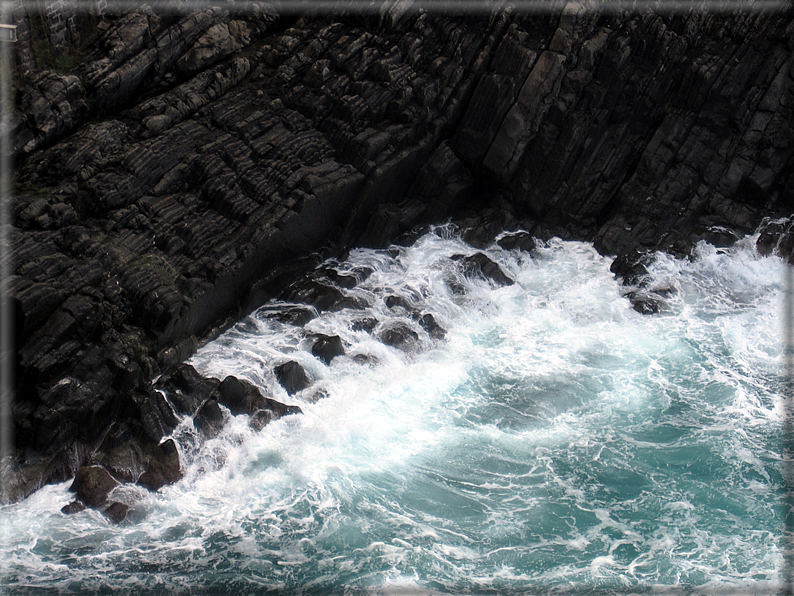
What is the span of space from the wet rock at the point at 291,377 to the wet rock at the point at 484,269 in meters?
7.55

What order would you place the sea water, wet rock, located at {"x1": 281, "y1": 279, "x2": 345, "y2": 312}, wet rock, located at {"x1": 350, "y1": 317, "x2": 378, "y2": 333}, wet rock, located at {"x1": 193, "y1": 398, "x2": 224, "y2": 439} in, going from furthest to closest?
1. wet rock, located at {"x1": 281, "y1": 279, "x2": 345, "y2": 312}
2. wet rock, located at {"x1": 350, "y1": 317, "x2": 378, "y2": 333}
3. wet rock, located at {"x1": 193, "y1": 398, "x2": 224, "y2": 439}
4. the sea water

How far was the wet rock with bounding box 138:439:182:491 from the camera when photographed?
58.6ft

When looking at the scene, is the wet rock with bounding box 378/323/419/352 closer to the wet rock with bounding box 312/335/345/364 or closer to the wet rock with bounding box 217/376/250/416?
the wet rock with bounding box 312/335/345/364

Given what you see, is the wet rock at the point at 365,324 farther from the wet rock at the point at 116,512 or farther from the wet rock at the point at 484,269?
the wet rock at the point at 116,512

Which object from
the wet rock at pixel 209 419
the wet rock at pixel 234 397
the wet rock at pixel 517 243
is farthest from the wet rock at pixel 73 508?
the wet rock at pixel 517 243

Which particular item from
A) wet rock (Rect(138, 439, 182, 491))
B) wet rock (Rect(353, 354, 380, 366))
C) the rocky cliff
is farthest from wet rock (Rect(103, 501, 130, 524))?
wet rock (Rect(353, 354, 380, 366))

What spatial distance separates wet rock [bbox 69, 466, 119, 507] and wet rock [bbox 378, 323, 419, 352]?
27.7 ft

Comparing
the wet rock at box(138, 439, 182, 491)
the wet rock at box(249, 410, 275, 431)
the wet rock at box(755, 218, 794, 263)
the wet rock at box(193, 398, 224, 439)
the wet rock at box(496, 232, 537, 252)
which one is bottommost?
the wet rock at box(138, 439, 182, 491)

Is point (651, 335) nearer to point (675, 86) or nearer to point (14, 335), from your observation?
point (675, 86)

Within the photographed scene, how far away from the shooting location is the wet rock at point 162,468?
58.6 feet

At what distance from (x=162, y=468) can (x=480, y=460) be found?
7.59 m

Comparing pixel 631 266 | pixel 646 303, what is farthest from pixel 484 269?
pixel 646 303

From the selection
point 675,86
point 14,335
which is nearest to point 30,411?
point 14,335

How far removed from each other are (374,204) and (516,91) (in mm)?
6485
